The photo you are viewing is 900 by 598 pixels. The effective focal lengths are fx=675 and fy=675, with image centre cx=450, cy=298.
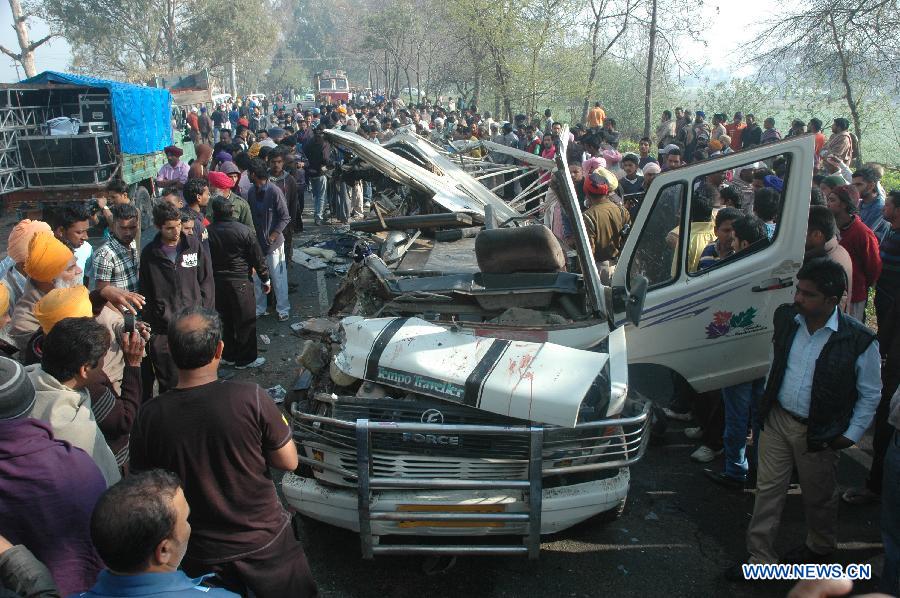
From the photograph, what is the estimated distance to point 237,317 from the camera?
673 cm

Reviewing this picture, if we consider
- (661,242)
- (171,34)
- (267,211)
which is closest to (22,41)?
(171,34)

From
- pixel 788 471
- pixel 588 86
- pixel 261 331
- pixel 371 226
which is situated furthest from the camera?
pixel 588 86

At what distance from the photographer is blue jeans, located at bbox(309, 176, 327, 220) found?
13961 mm

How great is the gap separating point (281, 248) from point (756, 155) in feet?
18.5

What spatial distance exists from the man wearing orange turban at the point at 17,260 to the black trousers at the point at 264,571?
9.38ft

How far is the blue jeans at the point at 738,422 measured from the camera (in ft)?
15.6

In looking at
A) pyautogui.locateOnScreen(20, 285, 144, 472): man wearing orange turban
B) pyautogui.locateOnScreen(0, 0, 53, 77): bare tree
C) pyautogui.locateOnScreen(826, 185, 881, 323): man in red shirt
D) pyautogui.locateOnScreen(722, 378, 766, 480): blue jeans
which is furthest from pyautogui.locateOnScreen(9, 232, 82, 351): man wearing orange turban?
pyautogui.locateOnScreen(0, 0, 53, 77): bare tree

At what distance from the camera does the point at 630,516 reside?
4441 millimetres

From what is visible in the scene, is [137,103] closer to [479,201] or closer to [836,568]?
[479,201]

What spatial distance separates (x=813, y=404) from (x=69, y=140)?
554 inches

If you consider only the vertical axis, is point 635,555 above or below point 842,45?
below

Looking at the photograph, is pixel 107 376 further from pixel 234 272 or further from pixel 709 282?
pixel 709 282

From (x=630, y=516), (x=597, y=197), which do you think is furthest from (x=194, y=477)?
(x=597, y=197)

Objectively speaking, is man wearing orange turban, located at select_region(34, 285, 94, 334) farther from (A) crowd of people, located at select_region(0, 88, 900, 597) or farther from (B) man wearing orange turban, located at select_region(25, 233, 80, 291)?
(B) man wearing orange turban, located at select_region(25, 233, 80, 291)
